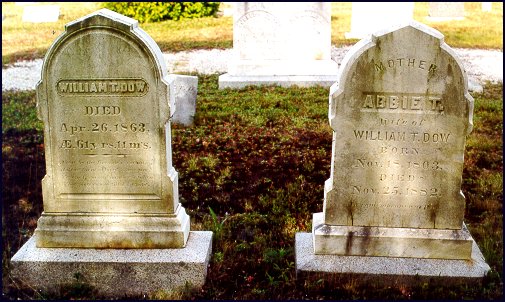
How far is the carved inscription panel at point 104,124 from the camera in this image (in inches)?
161

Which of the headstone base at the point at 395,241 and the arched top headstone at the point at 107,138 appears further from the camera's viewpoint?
the headstone base at the point at 395,241

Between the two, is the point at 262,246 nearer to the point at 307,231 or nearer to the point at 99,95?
the point at 307,231

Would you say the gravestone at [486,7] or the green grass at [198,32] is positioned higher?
the gravestone at [486,7]

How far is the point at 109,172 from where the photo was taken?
436 cm

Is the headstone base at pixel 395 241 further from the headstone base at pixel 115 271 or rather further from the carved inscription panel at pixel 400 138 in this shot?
the headstone base at pixel 115 271

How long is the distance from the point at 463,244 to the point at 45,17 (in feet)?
61.8

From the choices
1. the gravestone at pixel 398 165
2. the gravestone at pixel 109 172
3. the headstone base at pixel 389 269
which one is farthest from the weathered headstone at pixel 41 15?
the headstone base at pixel 389 269

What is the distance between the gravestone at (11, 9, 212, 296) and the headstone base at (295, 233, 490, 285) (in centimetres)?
84

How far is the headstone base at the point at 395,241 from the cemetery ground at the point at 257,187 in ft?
0.85

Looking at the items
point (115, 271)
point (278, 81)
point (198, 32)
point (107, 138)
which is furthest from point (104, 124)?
point (198, 32)

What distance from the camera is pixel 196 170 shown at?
21.8ft

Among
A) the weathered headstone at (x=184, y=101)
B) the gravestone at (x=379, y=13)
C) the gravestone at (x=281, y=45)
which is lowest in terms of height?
the weathered headstone at (x=184, y=101)

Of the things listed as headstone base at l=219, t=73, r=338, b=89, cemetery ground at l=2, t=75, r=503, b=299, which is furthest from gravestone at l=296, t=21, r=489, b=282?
headstone base at l=219, t=73, r=338, b=89

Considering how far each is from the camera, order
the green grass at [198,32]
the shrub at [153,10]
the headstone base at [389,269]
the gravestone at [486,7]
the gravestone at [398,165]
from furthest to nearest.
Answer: the gravestone at [486,7], the shrub at [153,10], the green grass at [198,32], the headstone base at [389,269], the gravestone at [398,165]
